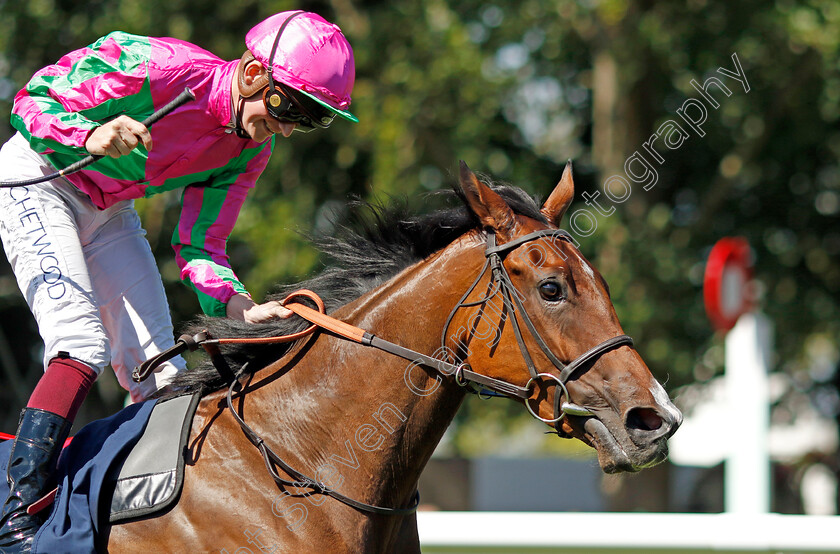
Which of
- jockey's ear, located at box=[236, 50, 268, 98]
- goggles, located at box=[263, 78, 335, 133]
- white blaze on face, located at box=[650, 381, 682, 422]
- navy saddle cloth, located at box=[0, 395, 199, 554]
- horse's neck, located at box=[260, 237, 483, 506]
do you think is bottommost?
navy saddle cloth, located at box=[0, 395, 199, 554]

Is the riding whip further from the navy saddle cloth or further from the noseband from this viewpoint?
the noseband

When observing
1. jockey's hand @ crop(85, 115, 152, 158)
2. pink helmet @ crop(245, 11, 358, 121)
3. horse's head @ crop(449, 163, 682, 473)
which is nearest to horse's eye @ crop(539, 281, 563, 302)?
A: horse's head @ crop(449, 163, 682, 473)

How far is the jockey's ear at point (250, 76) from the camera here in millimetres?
2850

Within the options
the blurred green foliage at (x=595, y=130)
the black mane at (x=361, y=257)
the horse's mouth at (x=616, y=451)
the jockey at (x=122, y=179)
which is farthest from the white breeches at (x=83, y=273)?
the blurred green foliage at (x=595, y=130)

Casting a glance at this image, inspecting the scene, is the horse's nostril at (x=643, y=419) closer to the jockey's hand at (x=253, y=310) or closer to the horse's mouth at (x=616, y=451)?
the horse's mouth at (x=616, y=451)

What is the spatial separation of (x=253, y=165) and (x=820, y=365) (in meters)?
11.0

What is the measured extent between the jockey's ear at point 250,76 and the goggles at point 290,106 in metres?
0.03

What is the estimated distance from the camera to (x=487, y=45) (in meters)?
10.1

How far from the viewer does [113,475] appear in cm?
259

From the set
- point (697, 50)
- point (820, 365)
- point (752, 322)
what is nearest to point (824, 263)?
point (820, 365)

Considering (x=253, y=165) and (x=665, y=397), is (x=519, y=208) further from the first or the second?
(x=253, y=165)

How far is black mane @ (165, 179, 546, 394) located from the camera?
2816mm

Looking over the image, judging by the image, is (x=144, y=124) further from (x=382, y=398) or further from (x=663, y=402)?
(x=663, y=402)

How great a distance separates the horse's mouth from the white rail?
2148 mm
